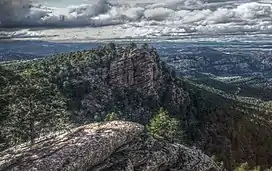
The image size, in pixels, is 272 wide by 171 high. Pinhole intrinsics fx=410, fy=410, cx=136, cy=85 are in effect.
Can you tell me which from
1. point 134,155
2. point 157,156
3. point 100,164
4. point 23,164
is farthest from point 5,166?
point 157,156

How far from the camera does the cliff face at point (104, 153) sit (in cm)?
5422

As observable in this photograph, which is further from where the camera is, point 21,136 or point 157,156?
point 21,136

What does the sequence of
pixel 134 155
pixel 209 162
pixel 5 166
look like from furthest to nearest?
pixel 209 162 < pixel 134 155 < pixel 5 166

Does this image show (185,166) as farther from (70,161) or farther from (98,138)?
(70,161)

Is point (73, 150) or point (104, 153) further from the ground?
point (73, 150)

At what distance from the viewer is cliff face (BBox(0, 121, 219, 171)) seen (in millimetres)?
54219

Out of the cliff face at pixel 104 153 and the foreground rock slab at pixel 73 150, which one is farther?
the cliff face at pixel 104 153

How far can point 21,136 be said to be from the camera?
3287 inches

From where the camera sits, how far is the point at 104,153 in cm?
5938

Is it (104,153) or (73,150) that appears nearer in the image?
(73,150)

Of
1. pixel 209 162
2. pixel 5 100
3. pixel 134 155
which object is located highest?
pixel 5 100

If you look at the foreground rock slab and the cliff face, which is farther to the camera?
the cliff face

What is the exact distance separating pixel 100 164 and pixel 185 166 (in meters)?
15.3

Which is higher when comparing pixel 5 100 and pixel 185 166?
pixel 5 100
